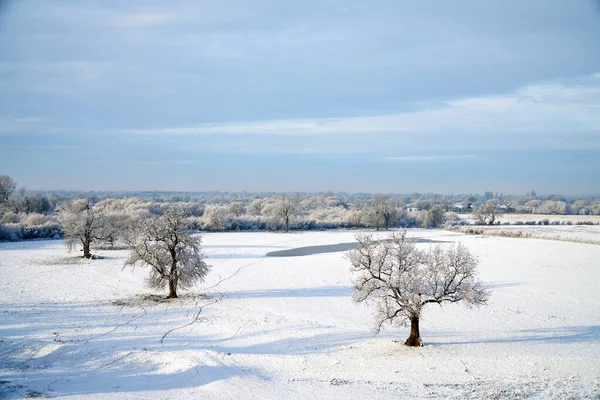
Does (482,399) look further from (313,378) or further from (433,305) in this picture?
(433,305)

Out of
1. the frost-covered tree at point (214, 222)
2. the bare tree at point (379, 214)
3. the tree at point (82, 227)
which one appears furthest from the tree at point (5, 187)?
the bare tree at point (379, 214)

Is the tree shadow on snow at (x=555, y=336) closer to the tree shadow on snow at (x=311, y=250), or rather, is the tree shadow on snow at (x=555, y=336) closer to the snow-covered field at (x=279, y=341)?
the snow-covered field at (x=279, y=341)

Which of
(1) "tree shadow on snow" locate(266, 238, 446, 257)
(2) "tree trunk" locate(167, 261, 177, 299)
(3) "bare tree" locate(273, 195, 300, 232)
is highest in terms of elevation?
(3) "bare tree" locate(273, 195, 300, 232)

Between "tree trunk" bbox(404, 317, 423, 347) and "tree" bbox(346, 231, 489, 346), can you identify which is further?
"tree trunk" bbox(404, 317, 423, 347)

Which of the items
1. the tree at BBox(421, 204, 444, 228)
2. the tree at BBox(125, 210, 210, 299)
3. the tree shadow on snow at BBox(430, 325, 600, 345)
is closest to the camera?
the tree shadow on snow at BBox(430, 325, 600, 345)

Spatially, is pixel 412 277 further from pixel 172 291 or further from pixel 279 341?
pixel 172 291

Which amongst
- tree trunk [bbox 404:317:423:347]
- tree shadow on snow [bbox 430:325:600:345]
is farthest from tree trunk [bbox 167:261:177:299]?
tree shadow on snow [bbox 430:325:600:345]

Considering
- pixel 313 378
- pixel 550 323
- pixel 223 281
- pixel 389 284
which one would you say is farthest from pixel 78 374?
pixel 550 323

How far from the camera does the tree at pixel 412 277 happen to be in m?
18.7

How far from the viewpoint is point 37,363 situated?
17625 mm

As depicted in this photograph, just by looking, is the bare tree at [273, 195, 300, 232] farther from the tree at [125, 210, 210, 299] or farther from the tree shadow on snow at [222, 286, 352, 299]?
the tree at [125, 210, 210, 299]

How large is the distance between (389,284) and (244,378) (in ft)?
24.5

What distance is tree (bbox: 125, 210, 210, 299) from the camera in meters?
28.6

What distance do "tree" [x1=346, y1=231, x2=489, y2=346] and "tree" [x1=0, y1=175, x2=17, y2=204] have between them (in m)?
109
